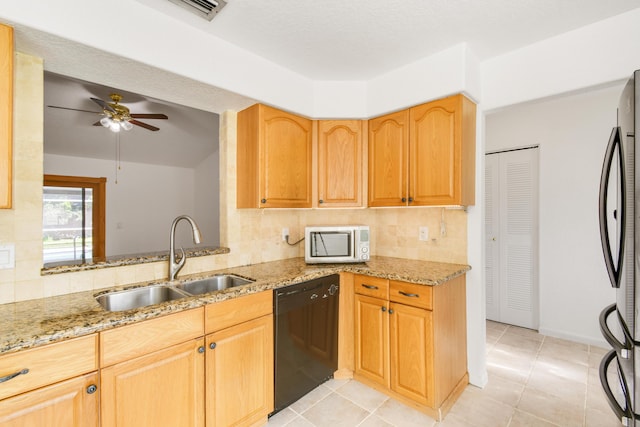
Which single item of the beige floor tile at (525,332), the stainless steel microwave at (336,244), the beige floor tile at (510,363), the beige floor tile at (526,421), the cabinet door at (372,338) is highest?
the stainless steel microwave at (336,244)

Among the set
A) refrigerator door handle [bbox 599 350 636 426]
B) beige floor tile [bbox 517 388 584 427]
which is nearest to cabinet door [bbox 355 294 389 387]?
beige floor tile [bbox 517 388 584 427]

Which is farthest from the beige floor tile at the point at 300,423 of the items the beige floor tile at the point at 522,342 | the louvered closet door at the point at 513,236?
the louvered closet door at the point at 513,236

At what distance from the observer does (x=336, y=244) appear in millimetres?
2402

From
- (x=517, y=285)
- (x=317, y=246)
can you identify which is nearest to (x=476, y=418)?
(x=317, y=246)

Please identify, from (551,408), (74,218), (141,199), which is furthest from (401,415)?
(74,218)

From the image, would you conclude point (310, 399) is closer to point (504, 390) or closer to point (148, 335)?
point (148, 335)

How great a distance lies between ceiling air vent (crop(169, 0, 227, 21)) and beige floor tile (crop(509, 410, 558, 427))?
2.92 m

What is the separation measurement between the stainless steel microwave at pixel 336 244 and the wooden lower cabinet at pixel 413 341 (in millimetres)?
219

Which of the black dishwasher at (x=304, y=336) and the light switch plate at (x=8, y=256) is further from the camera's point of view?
the black dishwasher at (x=304, y=336)

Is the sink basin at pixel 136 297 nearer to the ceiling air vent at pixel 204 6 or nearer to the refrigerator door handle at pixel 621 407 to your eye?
the ceiling air vent at pixel 204 6

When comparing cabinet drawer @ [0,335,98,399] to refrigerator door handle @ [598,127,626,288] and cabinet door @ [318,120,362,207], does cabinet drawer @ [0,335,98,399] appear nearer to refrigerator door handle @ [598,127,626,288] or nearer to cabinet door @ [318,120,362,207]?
cabinet door @ [318,120,362,207]

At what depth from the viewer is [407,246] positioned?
2.64 metres

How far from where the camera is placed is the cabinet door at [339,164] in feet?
8.36

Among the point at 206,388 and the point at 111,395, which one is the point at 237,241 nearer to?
the point at 206,388
